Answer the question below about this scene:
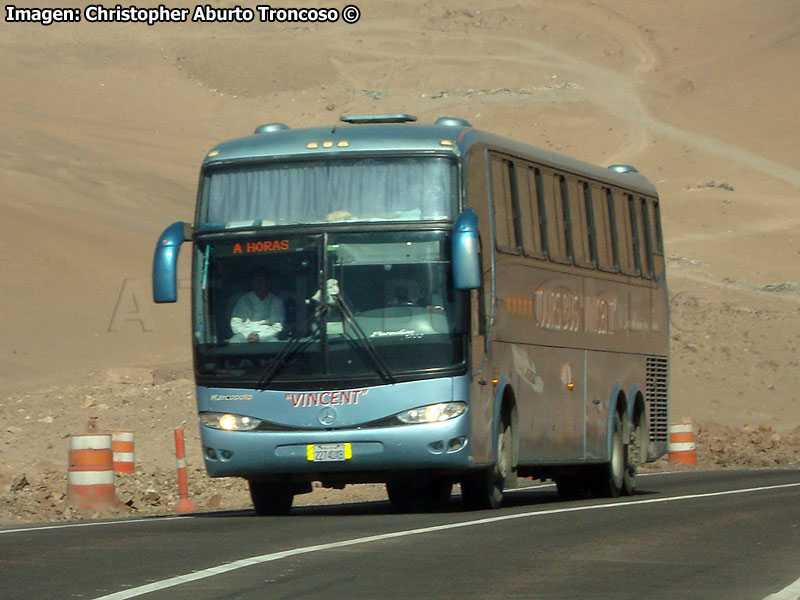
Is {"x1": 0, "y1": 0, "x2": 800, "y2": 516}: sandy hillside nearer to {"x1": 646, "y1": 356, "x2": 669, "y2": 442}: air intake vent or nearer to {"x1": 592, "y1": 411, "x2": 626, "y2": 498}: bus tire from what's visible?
{"x1": 646, "y1": 356, "x2": 669, "y2": 442}: air intake vent

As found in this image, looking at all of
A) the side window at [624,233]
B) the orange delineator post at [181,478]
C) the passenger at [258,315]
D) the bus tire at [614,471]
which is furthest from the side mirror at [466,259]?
the orange delineator post at [181,478]

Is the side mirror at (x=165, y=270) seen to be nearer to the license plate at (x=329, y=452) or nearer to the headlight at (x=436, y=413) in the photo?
the license plate at (x=329, y=452)

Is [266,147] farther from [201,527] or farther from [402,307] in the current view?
[201,527]

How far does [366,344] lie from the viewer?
14.8m

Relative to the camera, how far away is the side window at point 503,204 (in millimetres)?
15938

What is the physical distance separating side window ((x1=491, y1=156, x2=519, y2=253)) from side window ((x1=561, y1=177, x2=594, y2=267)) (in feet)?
5.24

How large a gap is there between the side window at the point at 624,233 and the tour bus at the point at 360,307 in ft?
10.5

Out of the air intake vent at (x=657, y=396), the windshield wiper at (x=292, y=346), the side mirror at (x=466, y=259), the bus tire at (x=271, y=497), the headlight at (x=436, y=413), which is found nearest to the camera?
Result: the side mirror at (x=466, y=259)

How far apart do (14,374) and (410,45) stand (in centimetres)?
→ 5996

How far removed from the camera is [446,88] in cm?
8512

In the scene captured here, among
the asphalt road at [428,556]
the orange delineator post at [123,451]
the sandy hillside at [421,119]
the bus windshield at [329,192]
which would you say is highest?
the sandy hillside at [421,119]

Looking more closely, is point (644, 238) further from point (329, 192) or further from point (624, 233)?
point (329, 192)

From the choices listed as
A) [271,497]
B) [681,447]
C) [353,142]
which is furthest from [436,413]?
[681,447]

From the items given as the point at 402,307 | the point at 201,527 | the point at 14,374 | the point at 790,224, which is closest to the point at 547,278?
the point at 402,307
